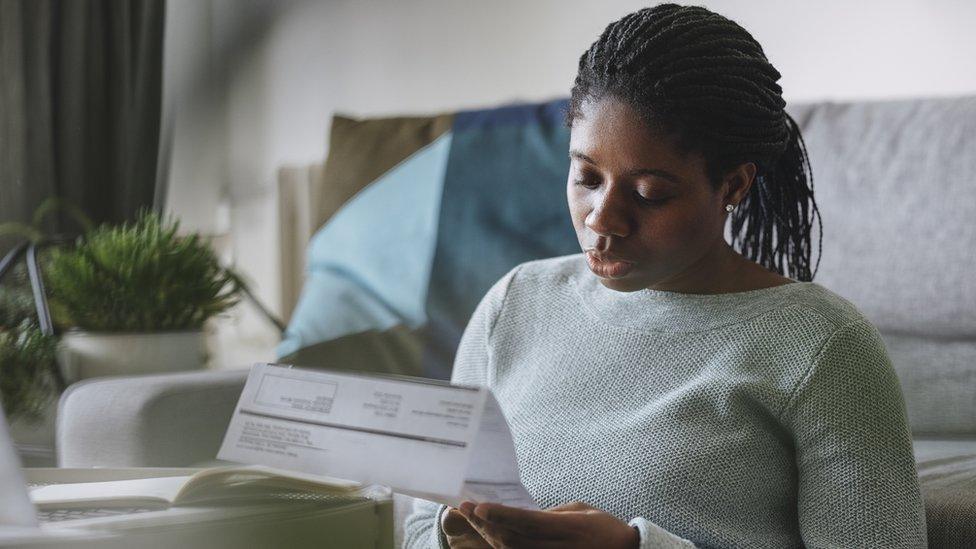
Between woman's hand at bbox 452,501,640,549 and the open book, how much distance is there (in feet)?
0.30

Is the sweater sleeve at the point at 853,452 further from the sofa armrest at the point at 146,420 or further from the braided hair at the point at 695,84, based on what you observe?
the sofa armrest at the point at 146,420

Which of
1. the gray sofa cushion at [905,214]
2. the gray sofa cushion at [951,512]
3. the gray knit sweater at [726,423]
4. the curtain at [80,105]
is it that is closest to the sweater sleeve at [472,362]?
the gray knit sweater at [726,423]

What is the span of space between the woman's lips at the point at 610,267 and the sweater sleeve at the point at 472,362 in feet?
0.59

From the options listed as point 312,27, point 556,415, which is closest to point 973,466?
point 556,415

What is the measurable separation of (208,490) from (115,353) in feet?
3.27

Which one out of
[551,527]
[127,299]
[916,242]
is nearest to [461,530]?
[551,527]

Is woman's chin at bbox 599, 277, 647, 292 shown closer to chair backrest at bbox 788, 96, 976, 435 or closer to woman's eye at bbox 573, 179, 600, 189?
woman's eye at bbox 573, 179, 600, 189

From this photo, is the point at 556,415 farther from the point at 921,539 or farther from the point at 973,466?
the point at 973,466

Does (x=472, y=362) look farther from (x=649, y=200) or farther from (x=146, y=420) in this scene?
(x=146, y=420)

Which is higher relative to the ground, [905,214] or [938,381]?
[905,214]

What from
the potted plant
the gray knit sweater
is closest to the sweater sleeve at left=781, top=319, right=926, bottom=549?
the gray knit sweater

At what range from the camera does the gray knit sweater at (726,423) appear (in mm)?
727

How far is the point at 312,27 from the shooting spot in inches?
98.3

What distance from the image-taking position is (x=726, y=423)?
777 mm
